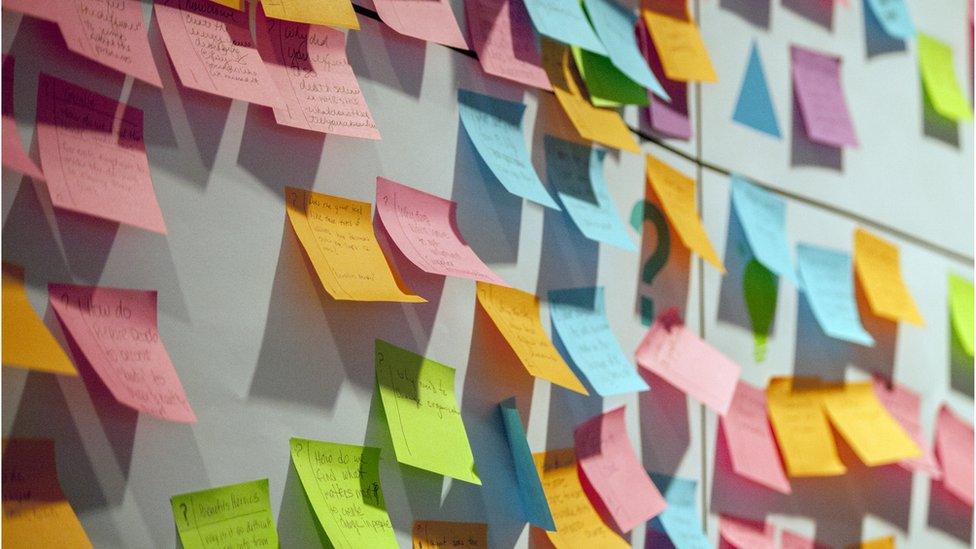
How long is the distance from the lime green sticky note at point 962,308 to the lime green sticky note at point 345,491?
0.98 metres

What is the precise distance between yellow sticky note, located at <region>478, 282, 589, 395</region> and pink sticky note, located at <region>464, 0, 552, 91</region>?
22cm

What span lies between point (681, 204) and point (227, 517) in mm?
641

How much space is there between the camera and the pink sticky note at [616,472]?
0.97 metres

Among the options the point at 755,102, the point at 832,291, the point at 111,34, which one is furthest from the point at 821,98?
the point at 111,34

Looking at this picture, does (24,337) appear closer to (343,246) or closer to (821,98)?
(343,246)

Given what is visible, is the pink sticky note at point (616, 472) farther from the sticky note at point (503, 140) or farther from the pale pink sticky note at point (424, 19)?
the pale pink sticky note at point (424, 19)

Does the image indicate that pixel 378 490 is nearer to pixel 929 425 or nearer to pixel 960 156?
pixel 929 425

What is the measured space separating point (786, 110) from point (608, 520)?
0.61 m

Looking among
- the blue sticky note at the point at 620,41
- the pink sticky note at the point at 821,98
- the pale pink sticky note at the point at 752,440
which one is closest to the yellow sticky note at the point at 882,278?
the pink sticky note at the point at 821,98

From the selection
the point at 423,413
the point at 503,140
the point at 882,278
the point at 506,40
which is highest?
the point at 506,40

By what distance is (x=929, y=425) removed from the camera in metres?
1.35

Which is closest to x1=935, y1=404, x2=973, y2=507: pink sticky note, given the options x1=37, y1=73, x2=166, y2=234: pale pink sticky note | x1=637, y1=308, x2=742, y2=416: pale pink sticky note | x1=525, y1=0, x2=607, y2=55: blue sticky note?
x1=637, y1=308, x2=742, y2=416: pale pink sticky note

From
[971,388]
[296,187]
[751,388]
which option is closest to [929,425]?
[971,388]

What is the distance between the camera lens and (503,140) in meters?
0.95
